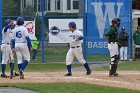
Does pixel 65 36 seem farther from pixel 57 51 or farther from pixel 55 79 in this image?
pixel 55 79

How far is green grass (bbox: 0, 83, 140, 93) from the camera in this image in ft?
41.5

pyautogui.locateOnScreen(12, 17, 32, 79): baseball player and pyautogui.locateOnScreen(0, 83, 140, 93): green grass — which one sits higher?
pyautogui.locateOnScreen(12, 17, 32, 79): baseball player

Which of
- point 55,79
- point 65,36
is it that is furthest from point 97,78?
point 65,36

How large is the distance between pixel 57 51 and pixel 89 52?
5.38ft

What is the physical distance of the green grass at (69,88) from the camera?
1264 centimetres

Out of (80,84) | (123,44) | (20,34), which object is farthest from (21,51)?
(123,44)

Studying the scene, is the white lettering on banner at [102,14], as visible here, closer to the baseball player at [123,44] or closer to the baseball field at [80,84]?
the baseball player at [123,44]

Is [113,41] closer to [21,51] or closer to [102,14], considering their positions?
[21,51]

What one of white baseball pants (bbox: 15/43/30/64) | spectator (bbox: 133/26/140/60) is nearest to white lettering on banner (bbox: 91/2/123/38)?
spectator (bbox: 133/26/140/60)

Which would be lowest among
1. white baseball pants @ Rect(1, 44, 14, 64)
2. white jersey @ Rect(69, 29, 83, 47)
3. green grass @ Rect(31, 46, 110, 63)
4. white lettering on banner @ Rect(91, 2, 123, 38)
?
green grass @ Rect(31, 46, 110, 63)

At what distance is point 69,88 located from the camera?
13.2 metres

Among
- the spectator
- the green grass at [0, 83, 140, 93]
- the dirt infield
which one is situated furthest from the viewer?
the spectator

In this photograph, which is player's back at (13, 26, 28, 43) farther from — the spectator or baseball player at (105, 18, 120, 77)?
the spectator

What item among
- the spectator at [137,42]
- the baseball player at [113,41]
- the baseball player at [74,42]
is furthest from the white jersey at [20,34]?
the spectator at [137,42]
